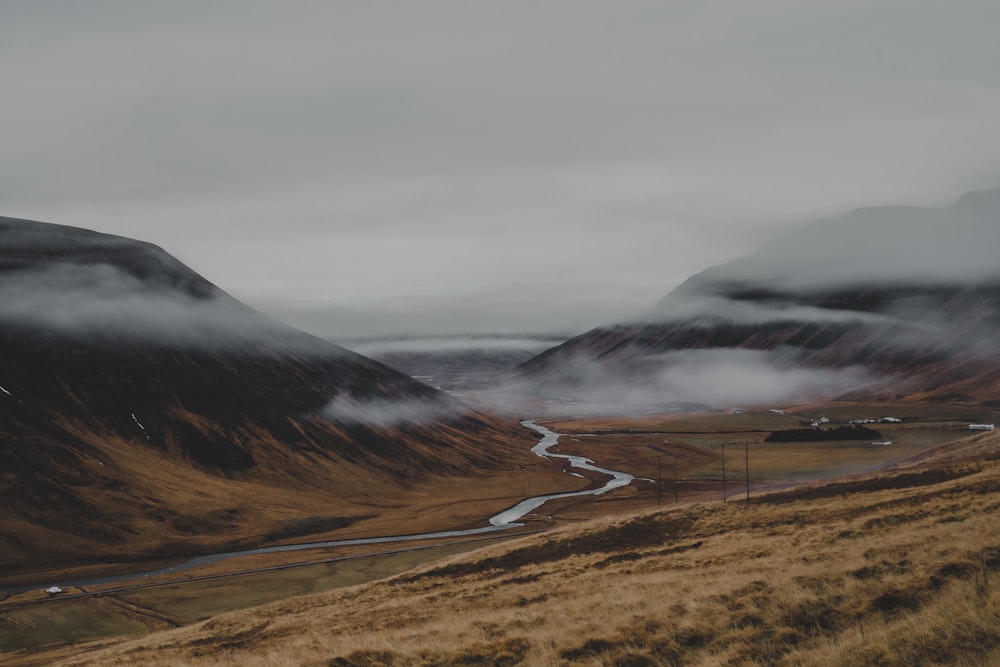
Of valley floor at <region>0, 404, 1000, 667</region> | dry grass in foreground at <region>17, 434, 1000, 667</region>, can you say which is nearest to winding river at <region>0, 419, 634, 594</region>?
valley floor at <region>0, 404, 1000, 667</region>

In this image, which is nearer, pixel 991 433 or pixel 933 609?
pixel 933 609

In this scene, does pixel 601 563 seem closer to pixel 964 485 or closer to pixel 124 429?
pixel 964 485

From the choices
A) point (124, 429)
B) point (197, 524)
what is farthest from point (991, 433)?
point (124, 429)

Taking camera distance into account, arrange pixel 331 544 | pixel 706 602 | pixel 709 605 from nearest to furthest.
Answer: pixel 709 605, pixel 706 602, pixel 331 544

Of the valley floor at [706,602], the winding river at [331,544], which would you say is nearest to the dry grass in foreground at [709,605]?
the valley floor at [706,602]

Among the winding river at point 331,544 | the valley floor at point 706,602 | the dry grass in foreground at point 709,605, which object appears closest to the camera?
the dry grass in foreground at point 709,605

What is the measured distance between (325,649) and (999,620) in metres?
18.5

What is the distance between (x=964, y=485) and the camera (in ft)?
128

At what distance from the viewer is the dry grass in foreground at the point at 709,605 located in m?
16.3

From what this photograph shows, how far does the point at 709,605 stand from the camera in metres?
19.9

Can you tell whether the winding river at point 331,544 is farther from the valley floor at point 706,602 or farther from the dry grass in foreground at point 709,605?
the dry grass in foreground at point 709,605

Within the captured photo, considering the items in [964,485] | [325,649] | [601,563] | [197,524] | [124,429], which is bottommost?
[197,524]

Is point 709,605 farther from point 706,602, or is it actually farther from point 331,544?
point 331,544

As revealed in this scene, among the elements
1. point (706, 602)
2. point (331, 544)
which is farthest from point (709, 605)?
point (331, 544)
